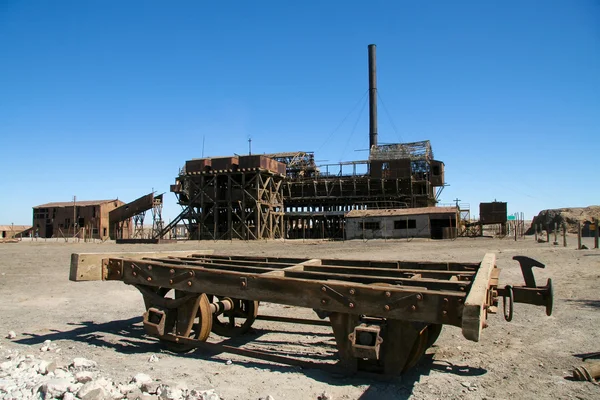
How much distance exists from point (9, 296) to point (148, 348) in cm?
544

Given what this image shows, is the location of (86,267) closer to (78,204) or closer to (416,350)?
(416,350)

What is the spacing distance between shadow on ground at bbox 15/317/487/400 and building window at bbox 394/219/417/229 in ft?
112

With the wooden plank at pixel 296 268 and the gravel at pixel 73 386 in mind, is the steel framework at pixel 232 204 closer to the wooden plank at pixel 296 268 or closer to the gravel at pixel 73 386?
the wooden plank at pixel 296 268

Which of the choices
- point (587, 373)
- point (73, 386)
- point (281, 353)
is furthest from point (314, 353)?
point (587, 373)

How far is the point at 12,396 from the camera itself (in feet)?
11.5

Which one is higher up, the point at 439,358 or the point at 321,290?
the point at 321,290

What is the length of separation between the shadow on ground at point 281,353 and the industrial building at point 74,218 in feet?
152

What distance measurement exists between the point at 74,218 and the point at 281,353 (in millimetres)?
52078

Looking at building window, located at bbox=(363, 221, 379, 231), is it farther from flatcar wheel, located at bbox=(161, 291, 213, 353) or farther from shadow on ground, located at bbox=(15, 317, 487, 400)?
flatcar wheel, located at bbox=(161, 291, 213, 353)

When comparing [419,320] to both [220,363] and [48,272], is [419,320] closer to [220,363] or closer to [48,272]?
[220,363]

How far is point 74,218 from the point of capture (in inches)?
1991

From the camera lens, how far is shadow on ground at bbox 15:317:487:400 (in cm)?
390

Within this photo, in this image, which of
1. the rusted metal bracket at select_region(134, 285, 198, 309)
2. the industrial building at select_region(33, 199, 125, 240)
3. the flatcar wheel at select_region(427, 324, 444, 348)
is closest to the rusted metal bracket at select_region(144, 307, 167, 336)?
the rusted metal bracket at select_region(134, 285, 198, 309)

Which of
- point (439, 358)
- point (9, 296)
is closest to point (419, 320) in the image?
point (439, 358)
